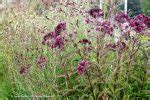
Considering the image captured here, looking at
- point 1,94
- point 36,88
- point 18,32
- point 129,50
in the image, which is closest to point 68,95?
point 36,88

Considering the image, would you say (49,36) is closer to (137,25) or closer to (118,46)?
(118,46)

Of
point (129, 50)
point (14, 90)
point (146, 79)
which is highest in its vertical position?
point (129, 50)

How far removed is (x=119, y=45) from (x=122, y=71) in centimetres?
36

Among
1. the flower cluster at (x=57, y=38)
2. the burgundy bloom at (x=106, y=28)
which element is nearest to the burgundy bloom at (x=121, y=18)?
the burgundy bloom at (x=106, y=28)

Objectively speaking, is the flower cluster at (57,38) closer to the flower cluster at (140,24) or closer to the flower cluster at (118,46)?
the flower cluster at (118,46)

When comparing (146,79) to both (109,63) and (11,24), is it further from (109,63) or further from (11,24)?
(11,24)

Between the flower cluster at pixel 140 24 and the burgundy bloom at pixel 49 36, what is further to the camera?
the burgundy bloom at pixel 49 36

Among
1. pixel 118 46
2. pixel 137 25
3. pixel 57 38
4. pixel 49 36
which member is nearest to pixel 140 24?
pixel 137 25

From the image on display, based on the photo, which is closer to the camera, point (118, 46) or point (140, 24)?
point (140, 24)

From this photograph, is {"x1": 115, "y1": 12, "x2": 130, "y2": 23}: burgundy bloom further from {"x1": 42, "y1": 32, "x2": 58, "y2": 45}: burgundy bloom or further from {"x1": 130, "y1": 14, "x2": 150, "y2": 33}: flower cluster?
{"x1": 42, "y1": 32, "x2": 58, "y2": 45}: burgundy bloom

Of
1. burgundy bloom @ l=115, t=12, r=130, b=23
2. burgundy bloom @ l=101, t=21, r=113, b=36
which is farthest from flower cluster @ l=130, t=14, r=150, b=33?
burgundy bloom @ l=101, t=21, r=113, b=36

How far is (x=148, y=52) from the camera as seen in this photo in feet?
16.2

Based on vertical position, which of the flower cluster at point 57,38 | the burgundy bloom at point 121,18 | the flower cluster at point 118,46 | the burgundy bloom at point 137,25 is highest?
the burgundy bloom at point 121,18

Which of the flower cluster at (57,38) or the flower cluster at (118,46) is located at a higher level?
the flower cluster at (57,38)
